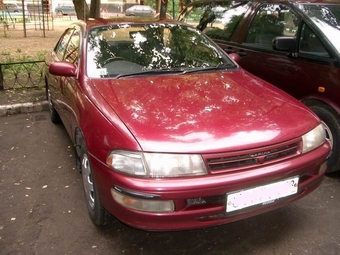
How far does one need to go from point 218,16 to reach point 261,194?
3.49 meters

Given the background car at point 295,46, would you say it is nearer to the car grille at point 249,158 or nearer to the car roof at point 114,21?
the car roof at point 114,21

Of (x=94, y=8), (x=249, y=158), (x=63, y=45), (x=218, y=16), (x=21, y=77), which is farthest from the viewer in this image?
(x=94, y=8)

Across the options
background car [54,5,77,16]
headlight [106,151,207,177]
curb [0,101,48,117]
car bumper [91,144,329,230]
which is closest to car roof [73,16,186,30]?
car bumper [91,144,329,230]

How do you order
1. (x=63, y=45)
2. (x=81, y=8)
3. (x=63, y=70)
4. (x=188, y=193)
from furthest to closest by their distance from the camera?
(x=81, y=8) < (x=63, y=45) < (x=63, y=70) < (x=188, y=193)

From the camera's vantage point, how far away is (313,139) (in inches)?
92.2

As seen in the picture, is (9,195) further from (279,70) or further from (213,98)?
(279,70)

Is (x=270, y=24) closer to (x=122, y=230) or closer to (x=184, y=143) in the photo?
(x=184, y=143)

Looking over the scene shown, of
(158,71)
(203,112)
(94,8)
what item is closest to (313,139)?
(203,112)

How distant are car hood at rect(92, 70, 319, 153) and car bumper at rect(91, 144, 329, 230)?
18 cm

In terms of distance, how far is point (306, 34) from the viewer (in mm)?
3553

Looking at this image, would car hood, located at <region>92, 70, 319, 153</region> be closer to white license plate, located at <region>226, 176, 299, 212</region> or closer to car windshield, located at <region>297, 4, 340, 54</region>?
white license plate, located at <region>226, 176, 299, 212</region>

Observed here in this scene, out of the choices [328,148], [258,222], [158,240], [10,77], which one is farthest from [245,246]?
[10,77]

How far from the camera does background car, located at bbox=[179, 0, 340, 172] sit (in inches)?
128

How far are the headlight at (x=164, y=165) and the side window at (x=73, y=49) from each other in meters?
1.52
